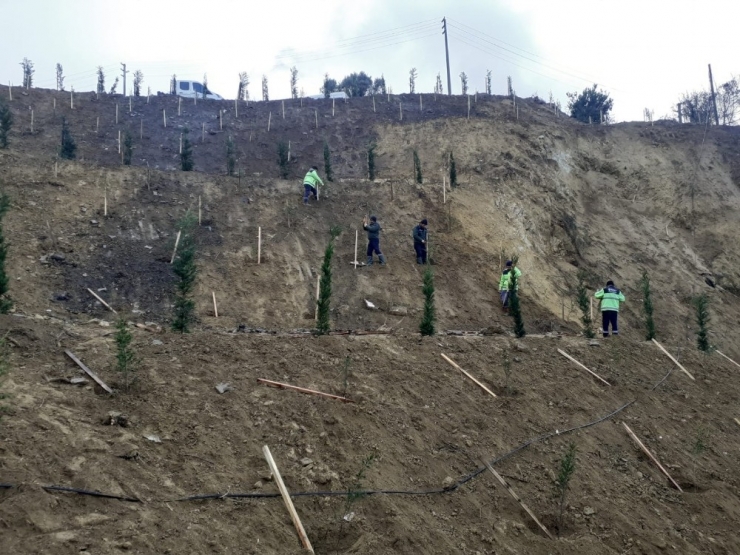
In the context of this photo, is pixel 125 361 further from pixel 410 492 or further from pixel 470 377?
pixel 470 377

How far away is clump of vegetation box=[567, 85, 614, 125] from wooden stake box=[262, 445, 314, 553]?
2927 centimetres

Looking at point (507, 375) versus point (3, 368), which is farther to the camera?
point (507, 375)

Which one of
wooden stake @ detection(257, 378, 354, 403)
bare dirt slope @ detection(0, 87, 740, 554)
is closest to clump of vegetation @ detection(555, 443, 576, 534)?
bare dirt slope @ detection(0, 87, 740, 554)

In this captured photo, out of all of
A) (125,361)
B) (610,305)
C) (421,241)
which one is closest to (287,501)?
(125,361)

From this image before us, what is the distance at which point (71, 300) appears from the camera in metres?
12.3

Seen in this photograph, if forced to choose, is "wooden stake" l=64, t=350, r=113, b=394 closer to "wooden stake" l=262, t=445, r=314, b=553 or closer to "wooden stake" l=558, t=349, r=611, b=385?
"wooden stake" l=262, t=445, r=314, b=553

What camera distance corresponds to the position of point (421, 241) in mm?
15828

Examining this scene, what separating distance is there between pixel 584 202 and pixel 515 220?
4.73 meters

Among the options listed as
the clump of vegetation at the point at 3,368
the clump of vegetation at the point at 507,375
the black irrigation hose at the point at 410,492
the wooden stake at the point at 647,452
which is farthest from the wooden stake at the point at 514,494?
the clump of vegetation at the point at 3,368

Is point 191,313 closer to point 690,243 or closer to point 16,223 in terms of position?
point 16,223

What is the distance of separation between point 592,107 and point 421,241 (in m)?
19.8

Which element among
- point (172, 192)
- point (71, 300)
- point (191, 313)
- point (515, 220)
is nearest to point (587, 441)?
point (191, 313)

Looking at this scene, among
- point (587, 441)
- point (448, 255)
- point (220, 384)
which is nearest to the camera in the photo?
point (220, 384)

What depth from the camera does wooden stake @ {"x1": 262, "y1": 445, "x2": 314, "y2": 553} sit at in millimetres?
5055
